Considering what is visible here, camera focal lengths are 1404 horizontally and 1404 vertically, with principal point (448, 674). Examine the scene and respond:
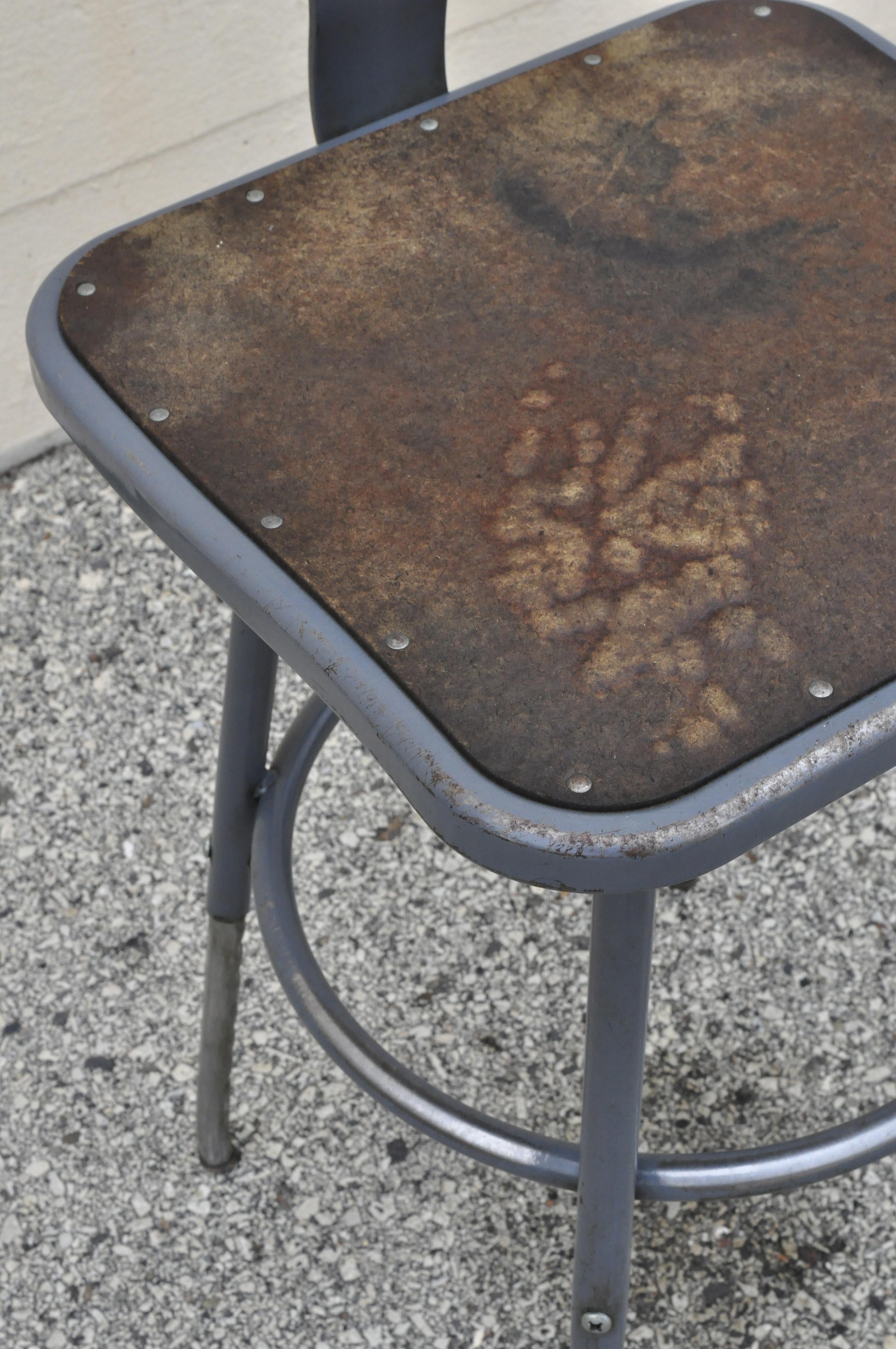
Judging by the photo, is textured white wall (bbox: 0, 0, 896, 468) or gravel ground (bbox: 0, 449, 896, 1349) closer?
gravel ground (bbox: 0, 449, 896, 1349)

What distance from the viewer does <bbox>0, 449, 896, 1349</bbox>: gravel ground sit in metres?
1.39

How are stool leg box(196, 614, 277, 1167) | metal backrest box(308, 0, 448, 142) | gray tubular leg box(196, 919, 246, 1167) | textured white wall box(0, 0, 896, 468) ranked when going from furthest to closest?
textured white wall box(0, 0, 896, 468) → gray tubular leg box(196, 919, 246, 1167) → stool leg box(196, 614, 277, 1167) → metal backrest box(308, 0, 448, 142)

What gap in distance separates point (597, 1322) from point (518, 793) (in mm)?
577

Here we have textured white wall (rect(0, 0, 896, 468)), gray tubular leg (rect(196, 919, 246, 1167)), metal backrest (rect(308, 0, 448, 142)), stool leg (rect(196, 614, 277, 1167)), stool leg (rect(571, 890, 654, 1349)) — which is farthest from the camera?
textured white wall (rect(0, 0, 896, 468))

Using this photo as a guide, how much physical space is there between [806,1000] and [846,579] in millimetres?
966

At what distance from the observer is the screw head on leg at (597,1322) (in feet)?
3.41

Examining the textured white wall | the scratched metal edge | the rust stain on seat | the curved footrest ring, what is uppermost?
the rust stain on seat

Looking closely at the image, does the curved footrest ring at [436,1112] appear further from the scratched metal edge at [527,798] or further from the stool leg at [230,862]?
the scratched metal edge at [527,798]

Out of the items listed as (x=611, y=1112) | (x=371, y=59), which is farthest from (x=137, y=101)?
(x=611, y=1112)

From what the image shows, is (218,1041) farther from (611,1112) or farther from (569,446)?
(569,446)

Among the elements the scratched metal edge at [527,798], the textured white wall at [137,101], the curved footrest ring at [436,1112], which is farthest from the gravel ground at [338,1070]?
the scratched metal edge at [527,798]

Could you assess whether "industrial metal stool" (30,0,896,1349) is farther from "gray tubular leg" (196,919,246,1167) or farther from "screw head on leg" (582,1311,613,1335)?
"gray tubular leg" (196,919,246,1167)

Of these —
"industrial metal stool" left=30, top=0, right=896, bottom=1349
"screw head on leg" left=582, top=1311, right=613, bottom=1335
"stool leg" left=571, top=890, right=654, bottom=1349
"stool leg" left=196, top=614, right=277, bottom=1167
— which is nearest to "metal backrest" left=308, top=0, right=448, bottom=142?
"industrial metal stool" left=30, top=0, right=896, bottom=1349

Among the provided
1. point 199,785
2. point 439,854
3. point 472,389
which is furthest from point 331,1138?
point 472,389
